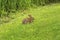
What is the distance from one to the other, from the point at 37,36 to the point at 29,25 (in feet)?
4.47

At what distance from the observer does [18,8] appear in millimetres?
13883

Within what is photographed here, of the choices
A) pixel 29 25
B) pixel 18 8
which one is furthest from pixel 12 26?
pixel 18 8

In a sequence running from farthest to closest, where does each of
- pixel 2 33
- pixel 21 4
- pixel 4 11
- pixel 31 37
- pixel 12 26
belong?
pixel 21 4 < pixel 4 11 < pixel 12 26 < pixel 2 33 < pixel 31 37

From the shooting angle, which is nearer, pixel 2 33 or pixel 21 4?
pixel 2 33

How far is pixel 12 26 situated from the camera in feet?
33.1

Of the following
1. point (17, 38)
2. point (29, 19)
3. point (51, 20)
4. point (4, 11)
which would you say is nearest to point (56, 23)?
point (51, 20)

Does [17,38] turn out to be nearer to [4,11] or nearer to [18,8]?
[4,11]

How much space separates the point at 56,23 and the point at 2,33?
89.6 inches

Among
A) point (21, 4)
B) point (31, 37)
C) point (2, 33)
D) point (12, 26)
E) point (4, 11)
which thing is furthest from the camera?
point (21, 4)

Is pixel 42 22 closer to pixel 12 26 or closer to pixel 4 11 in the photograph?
pixel 12 26

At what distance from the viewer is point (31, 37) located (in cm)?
854

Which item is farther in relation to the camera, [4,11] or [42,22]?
[4,11]

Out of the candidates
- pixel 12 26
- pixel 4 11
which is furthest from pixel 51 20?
pixel 4 11

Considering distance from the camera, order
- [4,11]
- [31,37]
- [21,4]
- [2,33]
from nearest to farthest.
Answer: [31,37], [2,33], [4,11], [21,4]
